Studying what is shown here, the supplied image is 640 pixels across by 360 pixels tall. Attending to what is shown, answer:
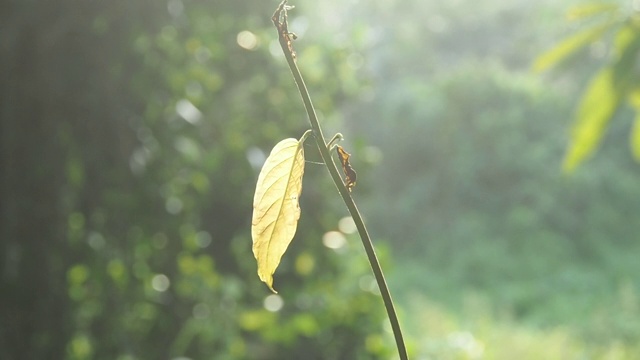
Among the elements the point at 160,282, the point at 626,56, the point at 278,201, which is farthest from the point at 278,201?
the point at 160,282

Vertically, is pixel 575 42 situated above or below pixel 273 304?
below

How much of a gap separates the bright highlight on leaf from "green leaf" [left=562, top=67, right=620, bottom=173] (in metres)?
0.48

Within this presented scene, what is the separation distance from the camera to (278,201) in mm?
192

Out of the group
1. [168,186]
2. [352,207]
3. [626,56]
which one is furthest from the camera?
[168,186]

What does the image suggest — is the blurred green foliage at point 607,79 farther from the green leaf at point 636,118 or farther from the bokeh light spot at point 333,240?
the bokeh light spot at point 333,240

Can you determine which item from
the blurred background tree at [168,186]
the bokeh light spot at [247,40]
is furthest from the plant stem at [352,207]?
the bokeh light spot at [247,40]

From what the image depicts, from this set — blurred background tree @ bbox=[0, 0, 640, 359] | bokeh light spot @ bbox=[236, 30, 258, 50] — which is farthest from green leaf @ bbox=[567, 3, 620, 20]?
bokeh light spot @ bbox=[236, 30, 258, 50]

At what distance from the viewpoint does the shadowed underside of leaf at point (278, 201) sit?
190 mm

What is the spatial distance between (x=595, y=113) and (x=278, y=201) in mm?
521

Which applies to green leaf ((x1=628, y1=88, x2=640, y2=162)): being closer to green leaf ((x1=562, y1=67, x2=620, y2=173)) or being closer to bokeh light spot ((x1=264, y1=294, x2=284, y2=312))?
green leaf ((x1=562, y1=67, x2=620, y2=173))

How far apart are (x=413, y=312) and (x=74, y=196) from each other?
431 centimetres

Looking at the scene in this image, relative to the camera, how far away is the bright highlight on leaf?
0.19 meters

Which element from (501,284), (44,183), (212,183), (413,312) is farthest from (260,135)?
(501,284)

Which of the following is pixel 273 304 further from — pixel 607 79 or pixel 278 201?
pixel 278 201
